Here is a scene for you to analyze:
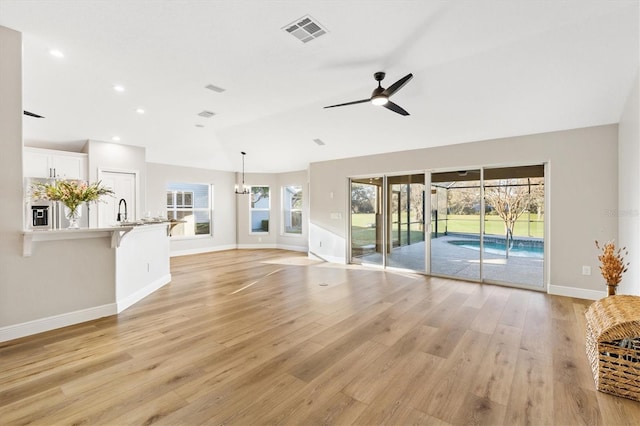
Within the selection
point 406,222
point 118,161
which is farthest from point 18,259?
point 406,222

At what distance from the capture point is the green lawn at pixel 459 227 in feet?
17.8

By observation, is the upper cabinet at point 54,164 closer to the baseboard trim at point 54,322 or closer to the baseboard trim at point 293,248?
the baseboard trim at point 54,322

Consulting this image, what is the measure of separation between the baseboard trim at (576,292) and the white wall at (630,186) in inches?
13.8

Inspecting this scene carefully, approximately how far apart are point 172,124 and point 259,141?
1.95 metres

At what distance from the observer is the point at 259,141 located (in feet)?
23.8

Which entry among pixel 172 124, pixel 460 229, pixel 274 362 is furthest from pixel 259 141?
pixel 274 362

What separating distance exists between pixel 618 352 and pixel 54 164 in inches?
344

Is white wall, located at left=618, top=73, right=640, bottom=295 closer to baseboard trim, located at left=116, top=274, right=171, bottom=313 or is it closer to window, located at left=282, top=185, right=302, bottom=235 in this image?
baseboard trim, located at left=116, top=274, right=171, bottom=313

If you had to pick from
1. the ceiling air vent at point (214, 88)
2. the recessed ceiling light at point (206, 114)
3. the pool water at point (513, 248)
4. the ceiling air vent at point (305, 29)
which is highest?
the recessed ceiling light at point (206, 114)

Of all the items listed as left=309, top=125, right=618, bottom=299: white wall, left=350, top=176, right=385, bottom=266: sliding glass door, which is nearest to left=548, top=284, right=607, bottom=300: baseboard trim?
left=309, top=125, right=618, bottom=299: white wall

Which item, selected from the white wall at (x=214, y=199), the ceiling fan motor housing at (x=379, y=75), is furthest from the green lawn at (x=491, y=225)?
the white wall at (x=214, y=199)

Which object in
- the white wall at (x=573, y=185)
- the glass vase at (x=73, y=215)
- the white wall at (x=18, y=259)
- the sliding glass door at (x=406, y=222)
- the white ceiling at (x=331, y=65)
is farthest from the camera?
the sliding glass door at (x=406, y=222)

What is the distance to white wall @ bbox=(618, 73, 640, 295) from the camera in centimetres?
312

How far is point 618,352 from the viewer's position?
82.4 inches
